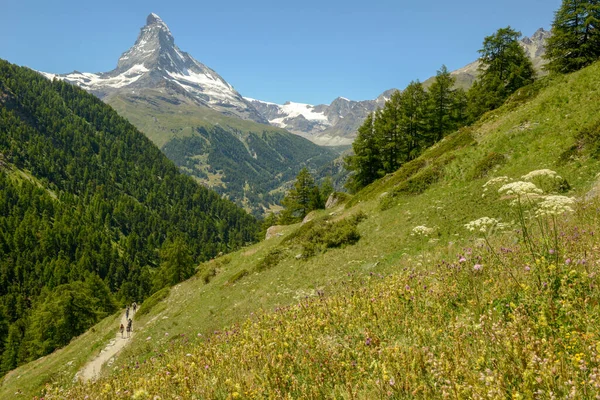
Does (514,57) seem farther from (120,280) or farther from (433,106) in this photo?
(120,280)

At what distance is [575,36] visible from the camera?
39656 mm

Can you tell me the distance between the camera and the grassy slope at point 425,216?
56.5ft

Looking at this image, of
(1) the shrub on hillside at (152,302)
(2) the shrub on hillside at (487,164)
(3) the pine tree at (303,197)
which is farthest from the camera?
(3) the pine tree at (303,197)

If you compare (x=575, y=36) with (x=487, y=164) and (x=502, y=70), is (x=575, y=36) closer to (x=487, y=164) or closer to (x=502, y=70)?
(x=502, y=70)

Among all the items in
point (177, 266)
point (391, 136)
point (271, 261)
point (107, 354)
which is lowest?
point (107, 354)

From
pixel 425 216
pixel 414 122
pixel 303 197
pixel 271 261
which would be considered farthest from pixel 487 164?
pixel 303 197

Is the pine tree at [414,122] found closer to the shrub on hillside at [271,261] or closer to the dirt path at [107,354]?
the shrub on hillside at [271,261]

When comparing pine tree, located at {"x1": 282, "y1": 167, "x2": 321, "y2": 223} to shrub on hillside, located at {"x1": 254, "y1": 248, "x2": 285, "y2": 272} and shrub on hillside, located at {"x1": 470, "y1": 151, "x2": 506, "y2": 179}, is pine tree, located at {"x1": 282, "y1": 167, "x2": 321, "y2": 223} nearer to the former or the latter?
shrub on hillside, located at {"x1": 254, "y1": 248, "x2": 285, "y2": 272}

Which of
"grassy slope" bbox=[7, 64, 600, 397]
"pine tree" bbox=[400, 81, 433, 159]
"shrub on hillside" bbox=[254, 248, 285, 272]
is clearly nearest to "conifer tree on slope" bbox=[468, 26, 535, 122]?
"pine tree" bbox=[400, 81, 433, 159]

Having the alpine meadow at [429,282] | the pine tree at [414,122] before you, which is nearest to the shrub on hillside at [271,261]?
the alpine meadow at [429,282]

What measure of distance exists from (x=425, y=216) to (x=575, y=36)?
37383 mm

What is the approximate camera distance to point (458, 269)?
24.2 feet

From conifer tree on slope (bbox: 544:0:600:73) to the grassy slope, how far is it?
56.3ft

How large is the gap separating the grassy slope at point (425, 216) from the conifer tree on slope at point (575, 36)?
17156mm
